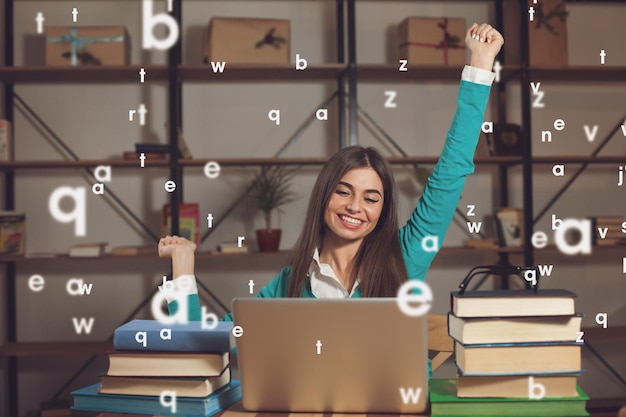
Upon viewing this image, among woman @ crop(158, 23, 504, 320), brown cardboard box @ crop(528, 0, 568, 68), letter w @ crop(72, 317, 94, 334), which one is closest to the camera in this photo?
woman @ crop(158, 23, 504, 320)

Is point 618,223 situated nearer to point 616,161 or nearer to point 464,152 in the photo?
point 616,161

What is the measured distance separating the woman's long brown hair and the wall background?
1.78 m

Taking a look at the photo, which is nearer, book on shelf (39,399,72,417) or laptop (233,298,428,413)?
laptop (233,298,428,413)

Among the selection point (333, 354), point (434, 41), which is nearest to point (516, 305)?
point (333, 354)

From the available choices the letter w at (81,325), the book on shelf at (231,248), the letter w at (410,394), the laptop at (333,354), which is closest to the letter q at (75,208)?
the letter w at (81,325)

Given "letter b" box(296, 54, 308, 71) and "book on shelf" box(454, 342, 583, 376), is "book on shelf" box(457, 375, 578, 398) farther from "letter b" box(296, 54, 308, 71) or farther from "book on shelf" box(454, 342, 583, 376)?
"letter b" box(296, 54, 308, 71)

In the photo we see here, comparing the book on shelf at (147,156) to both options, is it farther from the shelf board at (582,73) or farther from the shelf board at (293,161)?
the shelf board at (582,73)

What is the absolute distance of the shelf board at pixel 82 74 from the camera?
128 inches

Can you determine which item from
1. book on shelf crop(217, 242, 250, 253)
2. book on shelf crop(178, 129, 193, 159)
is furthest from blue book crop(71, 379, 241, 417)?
book on shelf crop(178, 129, 193, 159)

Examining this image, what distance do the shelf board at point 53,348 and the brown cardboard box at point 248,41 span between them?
1400 millimetres

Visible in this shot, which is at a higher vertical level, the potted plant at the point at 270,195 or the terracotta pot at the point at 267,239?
the potted plant at the point at 270,195

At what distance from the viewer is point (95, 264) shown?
355cm

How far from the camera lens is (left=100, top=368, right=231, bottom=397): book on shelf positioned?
1.26m

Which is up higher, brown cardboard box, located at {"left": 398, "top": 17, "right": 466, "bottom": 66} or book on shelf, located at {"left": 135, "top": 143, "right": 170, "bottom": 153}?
brown cardboard box, located at {"left": 398, "top": 17, "right": 466, "bottom": 66}
